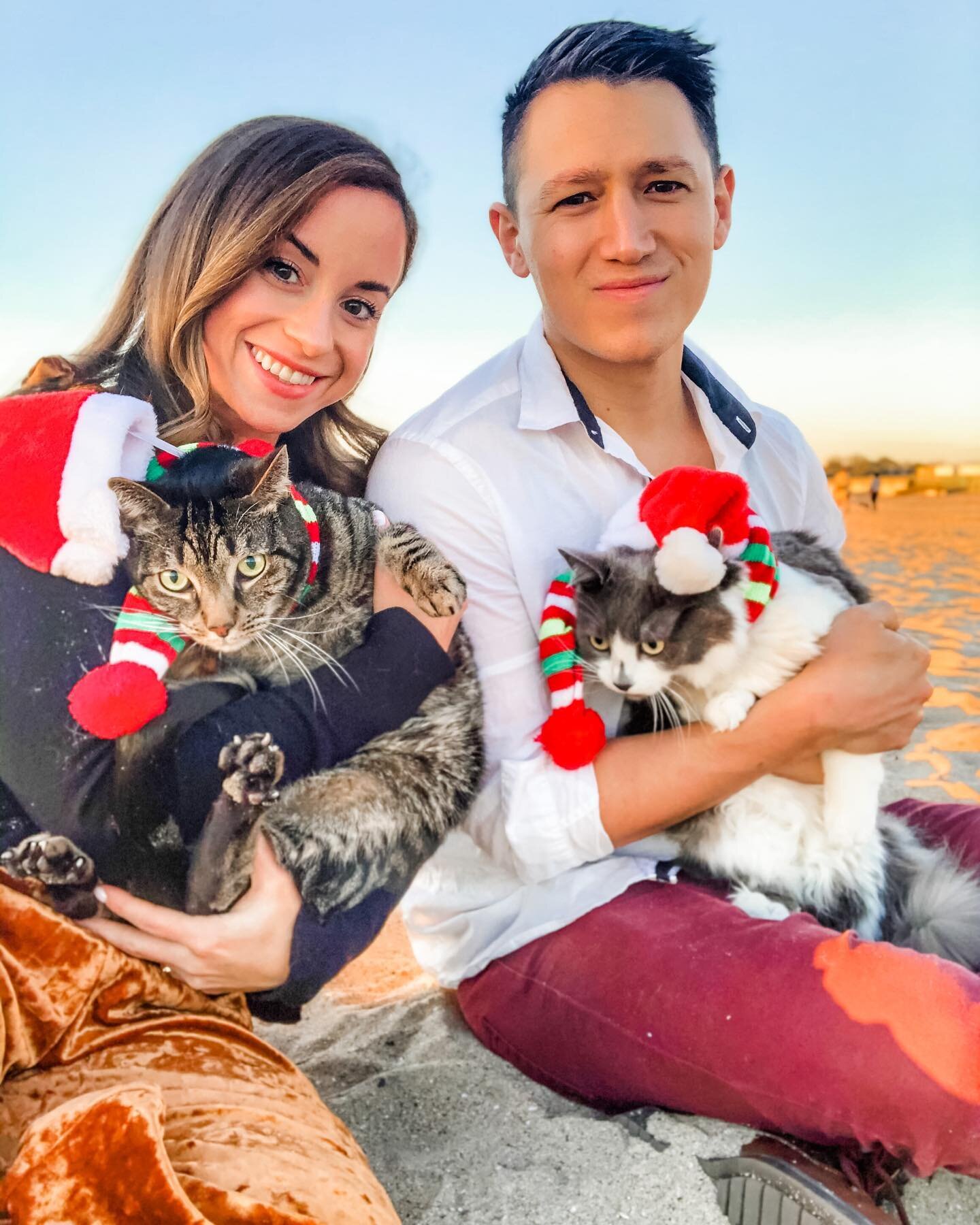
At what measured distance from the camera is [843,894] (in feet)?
5.26

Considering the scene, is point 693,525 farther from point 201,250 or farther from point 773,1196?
point 773,1196

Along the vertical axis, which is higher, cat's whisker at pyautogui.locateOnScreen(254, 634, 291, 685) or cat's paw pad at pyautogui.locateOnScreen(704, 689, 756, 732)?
cat's whisker at pyautogui.locateOnScreen(254, 634, 291, 685)


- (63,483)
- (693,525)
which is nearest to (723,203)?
(693,525)

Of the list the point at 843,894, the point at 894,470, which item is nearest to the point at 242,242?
the point at 843,894

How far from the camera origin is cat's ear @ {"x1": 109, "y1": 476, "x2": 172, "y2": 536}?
45.9 inches

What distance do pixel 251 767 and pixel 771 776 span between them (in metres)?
0.90

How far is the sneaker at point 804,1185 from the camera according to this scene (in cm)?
130

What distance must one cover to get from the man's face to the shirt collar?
81mm

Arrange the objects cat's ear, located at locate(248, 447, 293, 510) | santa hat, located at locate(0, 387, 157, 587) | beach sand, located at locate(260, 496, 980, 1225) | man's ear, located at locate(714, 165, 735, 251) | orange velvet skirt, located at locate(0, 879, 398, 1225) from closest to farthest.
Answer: orange velvet skirt, located at locate(0, 879, 398, 1225)
santa hat, located at locate(0, 387, 157, 587)
cat's ear, located at locate(248, 447, 293, 510)
beach sand, located at locate(260, 496, 980, 1225)
man's ear, located at locate(714, 165, 735, 251)

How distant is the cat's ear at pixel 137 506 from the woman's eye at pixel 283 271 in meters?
0.35

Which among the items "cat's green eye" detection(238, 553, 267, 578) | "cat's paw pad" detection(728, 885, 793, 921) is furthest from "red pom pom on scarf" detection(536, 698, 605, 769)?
"cat's green eye" detection(238, 553, 267, 578)

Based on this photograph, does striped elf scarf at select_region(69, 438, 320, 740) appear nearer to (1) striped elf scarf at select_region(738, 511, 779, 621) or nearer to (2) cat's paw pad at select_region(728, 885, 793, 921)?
(1) striped elf scarf at select_region(738, 511, 779, 621)

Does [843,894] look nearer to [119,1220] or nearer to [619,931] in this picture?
[619,931]

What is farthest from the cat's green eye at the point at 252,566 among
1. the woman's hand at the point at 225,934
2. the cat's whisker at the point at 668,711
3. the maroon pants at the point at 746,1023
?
the maroon pants at the point at 746,1023
